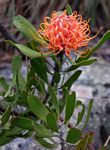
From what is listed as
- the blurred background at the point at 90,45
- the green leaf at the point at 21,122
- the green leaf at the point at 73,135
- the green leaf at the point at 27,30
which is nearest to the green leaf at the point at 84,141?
the green leaf at the point at 73,135

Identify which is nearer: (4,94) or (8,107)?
(8,107)

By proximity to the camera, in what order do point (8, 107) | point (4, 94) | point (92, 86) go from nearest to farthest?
point (8, 107), point (4, 94), point (92, 86)

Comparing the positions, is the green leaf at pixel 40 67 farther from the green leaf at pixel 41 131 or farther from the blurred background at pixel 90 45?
the blurred background at pixel 90 45

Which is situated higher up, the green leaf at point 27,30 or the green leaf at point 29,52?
the green leaf at point 27,30

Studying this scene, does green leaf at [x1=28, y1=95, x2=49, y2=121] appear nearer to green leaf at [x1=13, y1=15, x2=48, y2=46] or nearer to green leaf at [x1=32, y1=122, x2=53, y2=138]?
green leaf at [x1=32, y1=122, x2=53, y2=138]

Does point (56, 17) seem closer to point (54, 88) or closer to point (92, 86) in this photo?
point (54, 88)

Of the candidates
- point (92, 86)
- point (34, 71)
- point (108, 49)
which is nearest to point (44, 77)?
point (34, 71)

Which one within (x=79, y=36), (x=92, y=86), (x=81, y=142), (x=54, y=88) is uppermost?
(x=79, y=36)
